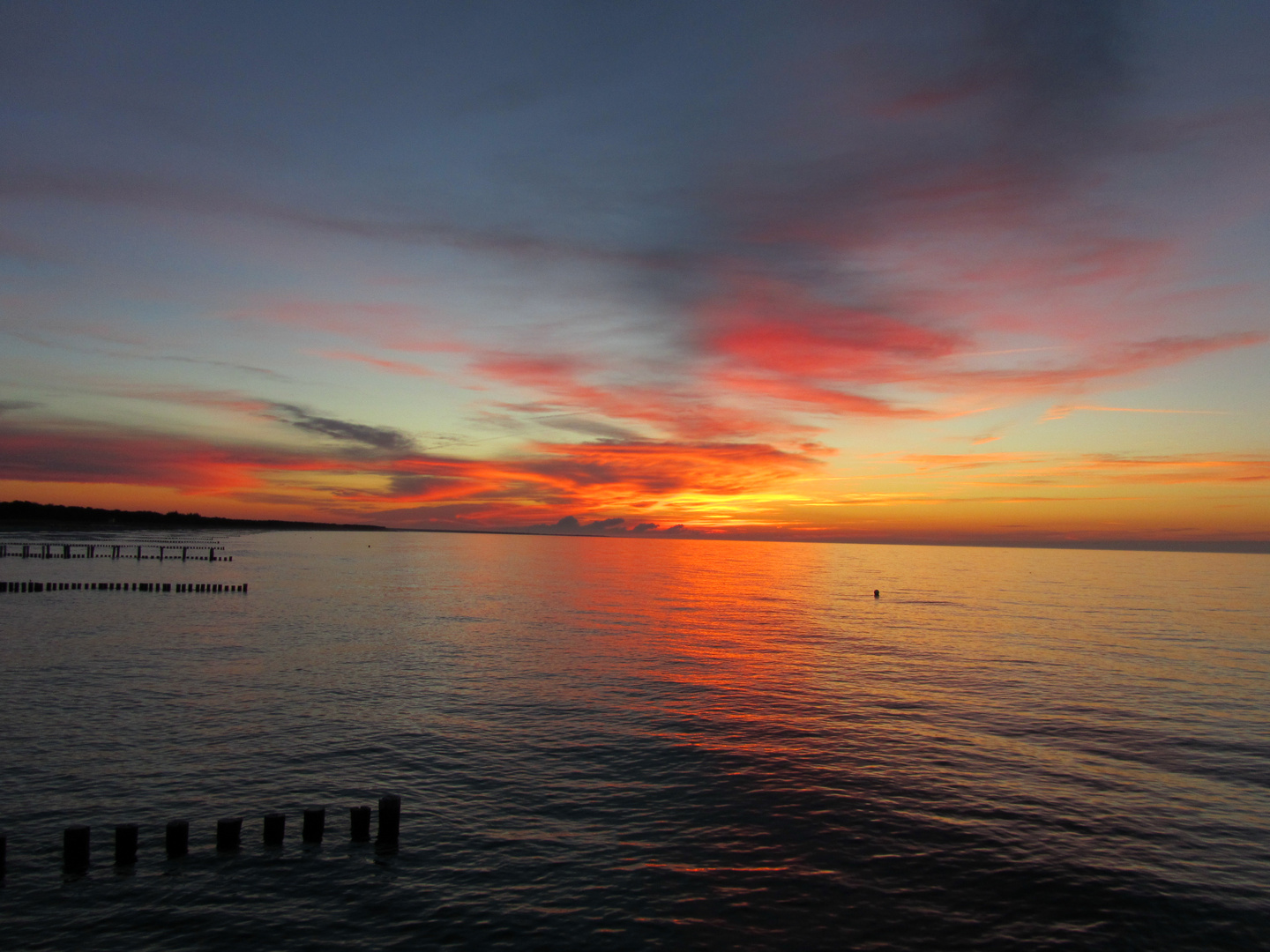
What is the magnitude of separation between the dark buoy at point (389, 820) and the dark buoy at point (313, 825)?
1.55 meters

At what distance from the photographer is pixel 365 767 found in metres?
26.7

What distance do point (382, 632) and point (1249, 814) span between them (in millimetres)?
53396

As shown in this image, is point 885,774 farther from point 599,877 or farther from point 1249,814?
point 599,877

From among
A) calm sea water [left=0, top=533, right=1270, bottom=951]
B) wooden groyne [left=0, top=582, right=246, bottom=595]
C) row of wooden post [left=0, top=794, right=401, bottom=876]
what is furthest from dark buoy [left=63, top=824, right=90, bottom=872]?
wooden groyne [left=0, top=582, right=246, bottom=595]

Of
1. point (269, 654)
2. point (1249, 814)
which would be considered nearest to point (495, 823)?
point (1249, 814)

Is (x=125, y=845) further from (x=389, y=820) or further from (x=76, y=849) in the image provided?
(x=389, y=820)

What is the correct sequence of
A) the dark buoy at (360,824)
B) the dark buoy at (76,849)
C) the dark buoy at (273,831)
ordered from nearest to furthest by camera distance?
1. the dark buoy at (76,849)
2. the dark buoy at (273,831)
3. the dark buoy at (360,824)

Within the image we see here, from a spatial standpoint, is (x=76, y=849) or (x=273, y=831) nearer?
(x=76, y=849)

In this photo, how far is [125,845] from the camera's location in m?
18.7

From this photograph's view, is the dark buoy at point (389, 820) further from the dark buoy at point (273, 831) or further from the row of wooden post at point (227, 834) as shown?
the dark buoy at point (273, 831)

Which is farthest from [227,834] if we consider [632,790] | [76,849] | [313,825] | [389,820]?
[632,790]

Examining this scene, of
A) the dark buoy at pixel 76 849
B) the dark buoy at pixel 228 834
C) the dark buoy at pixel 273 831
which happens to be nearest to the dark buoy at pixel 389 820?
the dark buoy at pixel 273 831

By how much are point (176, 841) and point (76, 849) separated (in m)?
2.09

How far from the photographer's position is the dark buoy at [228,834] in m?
19.7
